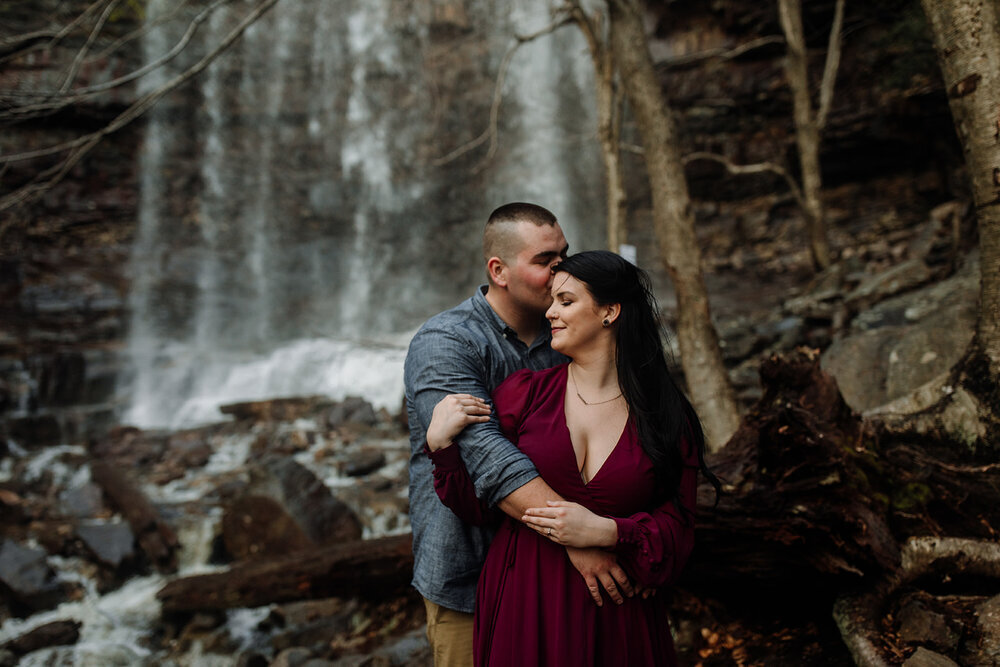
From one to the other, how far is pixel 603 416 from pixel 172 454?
9.56 meters

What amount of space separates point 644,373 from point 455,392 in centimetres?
67

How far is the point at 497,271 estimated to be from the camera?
8.45ft

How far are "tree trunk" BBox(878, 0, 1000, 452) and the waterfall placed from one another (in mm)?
13554

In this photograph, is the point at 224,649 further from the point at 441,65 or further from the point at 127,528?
the point at 441,65

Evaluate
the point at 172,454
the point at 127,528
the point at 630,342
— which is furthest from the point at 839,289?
the point at 172,454

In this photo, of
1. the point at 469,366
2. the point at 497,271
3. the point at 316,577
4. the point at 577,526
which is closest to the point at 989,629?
the point at 577,526

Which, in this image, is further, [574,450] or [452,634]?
[452,634]

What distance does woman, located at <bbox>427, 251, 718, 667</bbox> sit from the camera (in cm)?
195

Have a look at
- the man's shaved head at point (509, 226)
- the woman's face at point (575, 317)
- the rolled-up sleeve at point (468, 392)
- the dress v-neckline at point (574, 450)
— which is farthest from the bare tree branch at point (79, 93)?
the dress v-neckline at point (574, 450)

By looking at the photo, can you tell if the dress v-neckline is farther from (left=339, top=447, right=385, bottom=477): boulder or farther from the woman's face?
(left=339, top=447, right=385, bottom=477): boulder

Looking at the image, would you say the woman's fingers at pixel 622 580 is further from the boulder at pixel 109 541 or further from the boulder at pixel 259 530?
the boulder at pixel 109 541

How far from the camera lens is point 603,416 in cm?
214

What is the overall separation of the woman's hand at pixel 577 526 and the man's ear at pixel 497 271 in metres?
1.00

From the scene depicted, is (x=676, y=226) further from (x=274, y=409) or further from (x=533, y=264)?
(x=274, y=409)
